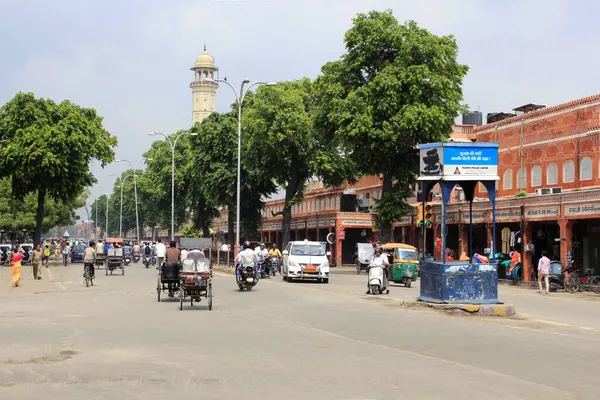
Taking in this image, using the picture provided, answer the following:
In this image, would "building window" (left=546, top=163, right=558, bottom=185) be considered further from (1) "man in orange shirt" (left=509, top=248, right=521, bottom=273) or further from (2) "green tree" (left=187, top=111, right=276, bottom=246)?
(2) "green tree" (left=187, top=111, right=276, bottom=246)

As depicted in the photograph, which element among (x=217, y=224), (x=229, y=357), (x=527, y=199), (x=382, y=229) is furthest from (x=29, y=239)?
(x=229, y=357)

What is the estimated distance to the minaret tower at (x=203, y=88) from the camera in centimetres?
16188

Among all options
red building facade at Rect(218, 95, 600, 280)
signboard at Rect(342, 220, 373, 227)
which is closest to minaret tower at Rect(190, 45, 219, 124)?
signboard at Rect(342, 220, 373, 227)

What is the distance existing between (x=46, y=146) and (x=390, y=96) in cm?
2371

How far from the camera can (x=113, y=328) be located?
16266mm

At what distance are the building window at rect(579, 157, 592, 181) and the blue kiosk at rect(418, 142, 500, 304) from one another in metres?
21.0

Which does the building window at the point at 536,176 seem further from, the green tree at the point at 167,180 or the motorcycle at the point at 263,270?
the green tree at the point at 167,180

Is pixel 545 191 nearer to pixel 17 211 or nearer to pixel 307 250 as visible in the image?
pixel 307 250

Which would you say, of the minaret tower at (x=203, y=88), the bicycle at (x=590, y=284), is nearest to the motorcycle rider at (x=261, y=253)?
the bicycle at (x=590, y=284)

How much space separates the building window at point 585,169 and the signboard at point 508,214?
3998 mm

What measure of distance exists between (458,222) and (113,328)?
35071 millimetres

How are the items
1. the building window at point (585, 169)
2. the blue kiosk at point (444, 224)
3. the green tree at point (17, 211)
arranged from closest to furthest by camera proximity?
the blue kiosk at point (444, 224) < the building window at point (585, 169) < the green tree at point (17, 211)

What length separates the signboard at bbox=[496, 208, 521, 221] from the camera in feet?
138

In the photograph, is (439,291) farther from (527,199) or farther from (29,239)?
(29,239)
